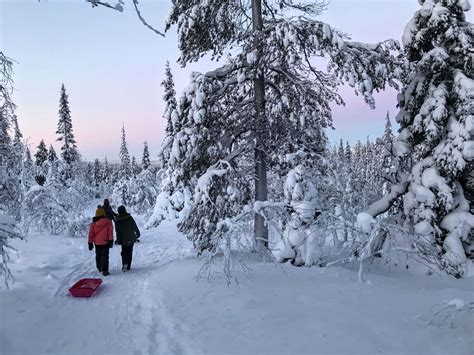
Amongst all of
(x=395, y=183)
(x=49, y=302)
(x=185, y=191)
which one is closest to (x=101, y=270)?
(x=49, y=302)

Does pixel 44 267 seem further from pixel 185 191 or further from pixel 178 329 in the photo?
pixel 185 191

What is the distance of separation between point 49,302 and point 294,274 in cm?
470

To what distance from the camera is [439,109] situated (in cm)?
856

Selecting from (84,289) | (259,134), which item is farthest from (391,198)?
(84,289)

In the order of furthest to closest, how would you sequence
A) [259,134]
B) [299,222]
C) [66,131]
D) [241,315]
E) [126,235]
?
1. [66,131]
2. [259,134]
3. [126,235]
4. [299,222]
5. [241,315]

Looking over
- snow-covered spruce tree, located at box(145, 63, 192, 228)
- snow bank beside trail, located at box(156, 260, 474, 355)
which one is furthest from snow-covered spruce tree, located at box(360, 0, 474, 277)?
snow-covered spruce tree, located at box(145, 63, 192, 228)

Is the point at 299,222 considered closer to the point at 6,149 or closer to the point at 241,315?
the point at 241,315

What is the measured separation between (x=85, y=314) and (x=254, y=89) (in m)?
6.91

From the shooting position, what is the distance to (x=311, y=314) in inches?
208

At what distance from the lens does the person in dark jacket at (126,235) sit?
9328 millimetres

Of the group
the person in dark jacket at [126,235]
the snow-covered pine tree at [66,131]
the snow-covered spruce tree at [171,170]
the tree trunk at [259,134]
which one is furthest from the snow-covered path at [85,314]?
the snow-covered pine tree at [66,131]

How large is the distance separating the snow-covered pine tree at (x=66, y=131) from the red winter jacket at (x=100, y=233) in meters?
32.3

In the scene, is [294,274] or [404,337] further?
[294,274]

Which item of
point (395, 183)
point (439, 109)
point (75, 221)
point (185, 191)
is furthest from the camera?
point (185, 191)
